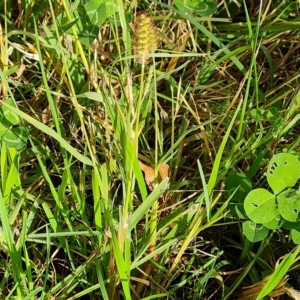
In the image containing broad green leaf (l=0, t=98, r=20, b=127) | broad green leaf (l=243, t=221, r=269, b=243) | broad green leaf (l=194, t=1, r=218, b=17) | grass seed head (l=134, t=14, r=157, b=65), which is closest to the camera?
grass seed head (l=134, t=14, r=157, b=65)

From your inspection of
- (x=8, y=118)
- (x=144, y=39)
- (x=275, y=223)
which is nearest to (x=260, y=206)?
(x=275, y=223)

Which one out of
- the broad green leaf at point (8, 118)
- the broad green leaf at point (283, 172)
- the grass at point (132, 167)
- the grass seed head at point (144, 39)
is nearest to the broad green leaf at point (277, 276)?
the grass at point (132, 167)

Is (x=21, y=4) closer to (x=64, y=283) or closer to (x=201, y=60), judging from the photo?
(x=201, y=60)

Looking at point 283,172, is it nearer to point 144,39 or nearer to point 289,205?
point 289,205

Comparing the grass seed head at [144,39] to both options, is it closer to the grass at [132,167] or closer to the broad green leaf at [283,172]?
the grass at [132,167]

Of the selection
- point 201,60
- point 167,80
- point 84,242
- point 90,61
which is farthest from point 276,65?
point 84,242

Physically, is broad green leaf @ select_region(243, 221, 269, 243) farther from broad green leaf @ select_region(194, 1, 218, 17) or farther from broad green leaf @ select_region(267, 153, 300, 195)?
broad green leaf @ select_region(194, 1, 218, 17)

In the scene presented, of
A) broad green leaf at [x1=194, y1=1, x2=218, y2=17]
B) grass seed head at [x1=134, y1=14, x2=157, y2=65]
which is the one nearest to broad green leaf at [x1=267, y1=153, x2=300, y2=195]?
grass seed head at [x1=134, y1=14, x2=157, y2=65]
